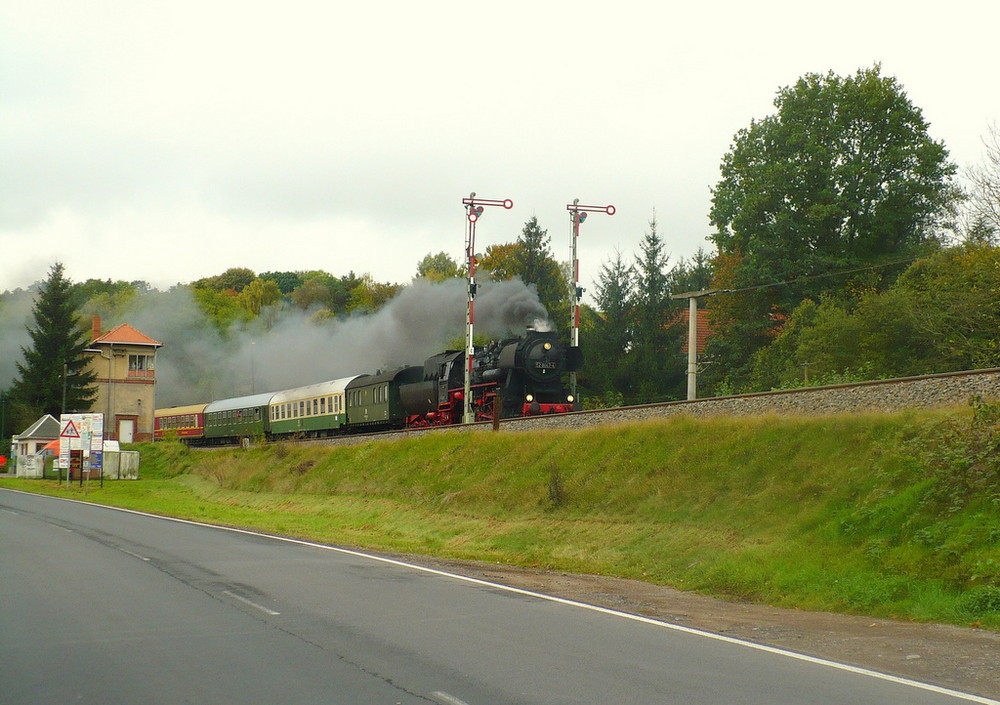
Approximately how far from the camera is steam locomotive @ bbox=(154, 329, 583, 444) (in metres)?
36.7

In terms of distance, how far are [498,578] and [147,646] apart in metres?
7.30

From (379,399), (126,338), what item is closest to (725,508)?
(379,399)

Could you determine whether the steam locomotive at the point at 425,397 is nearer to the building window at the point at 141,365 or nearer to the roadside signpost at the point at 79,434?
the roadside signpost at the point at 79,434

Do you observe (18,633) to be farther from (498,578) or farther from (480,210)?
(480,210)

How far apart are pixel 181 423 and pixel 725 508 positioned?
194 ft

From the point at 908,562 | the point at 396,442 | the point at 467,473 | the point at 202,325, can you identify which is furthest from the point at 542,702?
the point at 202,325

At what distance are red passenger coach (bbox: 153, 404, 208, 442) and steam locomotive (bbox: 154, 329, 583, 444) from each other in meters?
3.77

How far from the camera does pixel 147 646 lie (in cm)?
937

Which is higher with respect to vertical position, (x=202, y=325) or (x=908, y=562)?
(x=202, y=325)

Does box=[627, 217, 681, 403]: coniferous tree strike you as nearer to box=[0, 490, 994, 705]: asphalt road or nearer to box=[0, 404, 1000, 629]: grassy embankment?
box=[0, 404, 1000, 629]: grassy embankment

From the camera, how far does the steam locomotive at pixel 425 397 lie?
120 feet

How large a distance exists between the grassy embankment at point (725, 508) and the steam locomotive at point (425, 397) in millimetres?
2786

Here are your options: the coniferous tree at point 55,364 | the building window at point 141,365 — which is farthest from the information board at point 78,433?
the building window at point 141,365

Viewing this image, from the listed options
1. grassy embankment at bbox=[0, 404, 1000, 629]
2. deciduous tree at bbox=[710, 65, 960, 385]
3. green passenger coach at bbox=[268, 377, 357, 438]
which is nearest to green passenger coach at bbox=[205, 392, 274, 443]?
green passenger coach at bbox=[268, 377, 357, 438]
